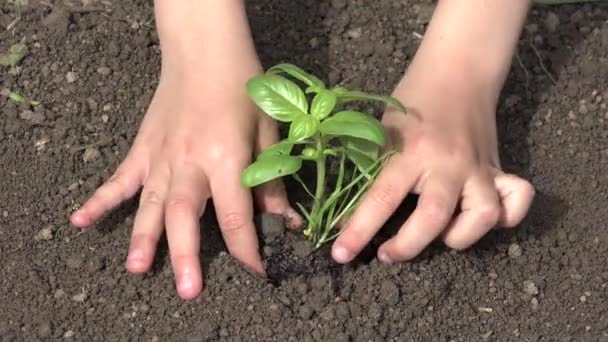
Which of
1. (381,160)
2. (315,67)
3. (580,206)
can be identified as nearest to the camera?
(381,160)

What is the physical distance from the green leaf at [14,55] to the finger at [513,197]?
86 cm

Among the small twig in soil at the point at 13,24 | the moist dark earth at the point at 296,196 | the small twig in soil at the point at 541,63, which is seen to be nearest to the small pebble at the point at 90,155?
the moist dark earth at the point at 296,196

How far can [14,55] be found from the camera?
74.0 inches

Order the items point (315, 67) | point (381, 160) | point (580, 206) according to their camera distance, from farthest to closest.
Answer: point (315, 67) < point (580, 206) < point (381, 160)

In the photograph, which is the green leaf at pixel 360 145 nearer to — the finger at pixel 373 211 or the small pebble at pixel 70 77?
the finger at pixel 373 211

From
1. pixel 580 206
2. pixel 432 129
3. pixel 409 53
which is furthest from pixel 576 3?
pixel 432 129

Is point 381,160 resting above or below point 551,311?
above

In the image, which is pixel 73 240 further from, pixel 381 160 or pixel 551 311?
pixel 551 311

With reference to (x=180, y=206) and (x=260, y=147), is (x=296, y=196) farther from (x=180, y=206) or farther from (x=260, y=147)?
(x=180, y=206)

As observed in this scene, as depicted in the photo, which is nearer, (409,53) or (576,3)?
(409,53)

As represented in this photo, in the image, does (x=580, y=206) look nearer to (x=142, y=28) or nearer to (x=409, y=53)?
(x=409, y=53)

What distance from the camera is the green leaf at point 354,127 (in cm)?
139

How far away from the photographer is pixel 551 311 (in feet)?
5.28

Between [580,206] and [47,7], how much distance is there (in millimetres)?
1017
